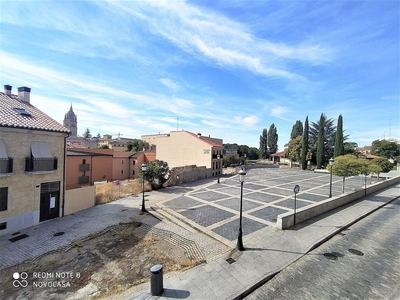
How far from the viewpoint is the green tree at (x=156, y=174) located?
22.5m

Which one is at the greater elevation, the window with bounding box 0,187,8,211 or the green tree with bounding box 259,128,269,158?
the green tree with bounding box 259,128,269,158

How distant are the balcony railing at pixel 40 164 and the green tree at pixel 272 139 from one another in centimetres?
6592

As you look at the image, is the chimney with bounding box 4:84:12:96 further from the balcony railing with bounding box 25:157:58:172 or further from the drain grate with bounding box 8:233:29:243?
the drain grate with bounding box 8:233:29:243

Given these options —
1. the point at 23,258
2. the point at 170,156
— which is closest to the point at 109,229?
the point at 23,258

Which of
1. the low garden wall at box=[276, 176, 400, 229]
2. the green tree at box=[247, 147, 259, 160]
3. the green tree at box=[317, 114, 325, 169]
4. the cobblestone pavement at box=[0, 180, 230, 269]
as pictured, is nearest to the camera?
the cobblestone pavement at box=[0, 180, 230, 269]

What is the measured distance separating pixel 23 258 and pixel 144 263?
5.86 m

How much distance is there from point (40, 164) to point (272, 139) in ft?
220

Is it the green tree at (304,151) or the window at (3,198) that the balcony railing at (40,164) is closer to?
the window at (3,198)

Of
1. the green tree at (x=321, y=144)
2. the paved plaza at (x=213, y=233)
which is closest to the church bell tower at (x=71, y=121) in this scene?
the paved plaza at (x=213, y=233)

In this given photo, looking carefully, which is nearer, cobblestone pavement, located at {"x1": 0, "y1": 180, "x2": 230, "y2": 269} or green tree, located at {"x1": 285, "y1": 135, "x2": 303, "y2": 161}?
cobblestone pavement, located at {"x1": 0, "y1": 180, "x2": 230, "y2": 269}

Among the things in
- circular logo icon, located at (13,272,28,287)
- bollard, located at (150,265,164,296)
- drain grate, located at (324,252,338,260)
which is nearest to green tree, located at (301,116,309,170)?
drain grate, located at (324,252,338,260)

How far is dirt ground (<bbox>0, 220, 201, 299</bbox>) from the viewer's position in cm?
665

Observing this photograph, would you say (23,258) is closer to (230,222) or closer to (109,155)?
(230,222)

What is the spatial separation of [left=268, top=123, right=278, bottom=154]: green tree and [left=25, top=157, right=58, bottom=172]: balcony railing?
216ft
